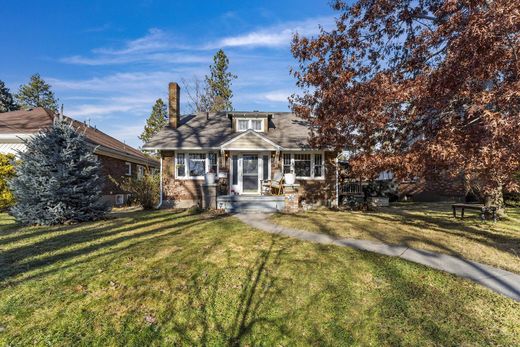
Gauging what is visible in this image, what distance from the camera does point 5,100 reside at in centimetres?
4156

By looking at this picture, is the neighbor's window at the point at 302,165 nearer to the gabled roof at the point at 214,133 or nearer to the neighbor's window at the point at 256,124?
the gabled roof at the point at 214,133

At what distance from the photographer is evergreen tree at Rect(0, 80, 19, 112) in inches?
1613

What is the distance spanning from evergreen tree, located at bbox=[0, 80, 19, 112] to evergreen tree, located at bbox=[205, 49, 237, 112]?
100ft

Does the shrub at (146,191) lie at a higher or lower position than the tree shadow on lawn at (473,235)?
higher

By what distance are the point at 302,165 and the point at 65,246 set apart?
11368 mm

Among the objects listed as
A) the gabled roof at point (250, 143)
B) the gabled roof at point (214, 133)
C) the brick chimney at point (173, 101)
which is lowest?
the gabled roof at point (250, 143)

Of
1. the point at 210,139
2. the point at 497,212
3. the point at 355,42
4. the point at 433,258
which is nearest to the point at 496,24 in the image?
the point at 433,258

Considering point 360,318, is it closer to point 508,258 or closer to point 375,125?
point 508,258

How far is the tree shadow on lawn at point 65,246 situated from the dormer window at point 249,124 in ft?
28.5

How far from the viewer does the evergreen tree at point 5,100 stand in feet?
134

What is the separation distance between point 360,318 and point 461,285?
210 cm

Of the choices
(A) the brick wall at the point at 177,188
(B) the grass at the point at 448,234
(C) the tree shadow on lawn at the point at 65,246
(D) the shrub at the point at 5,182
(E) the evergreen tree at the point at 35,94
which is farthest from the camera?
(E) the evergreen tree at the point at 35,94

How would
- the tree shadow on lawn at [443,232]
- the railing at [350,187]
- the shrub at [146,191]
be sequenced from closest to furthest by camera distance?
the tree shadow on lawn at [443,232] < the shrub at [146,191] < the railing at [350,187]

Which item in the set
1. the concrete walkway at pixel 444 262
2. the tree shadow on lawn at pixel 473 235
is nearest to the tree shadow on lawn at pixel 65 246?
the concrete walkway at pixel 444 262
